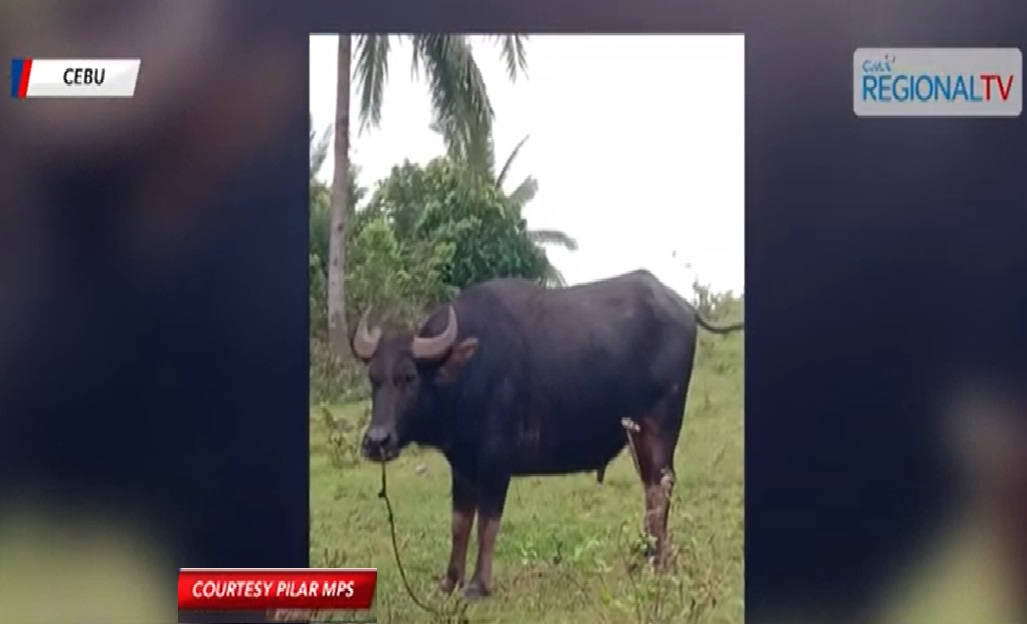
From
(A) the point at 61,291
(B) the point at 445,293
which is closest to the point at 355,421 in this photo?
(B) the point at 445,293

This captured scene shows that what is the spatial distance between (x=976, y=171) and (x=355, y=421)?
4.73 feet

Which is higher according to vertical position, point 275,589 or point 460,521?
point 460,521

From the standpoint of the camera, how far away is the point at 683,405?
265 cm

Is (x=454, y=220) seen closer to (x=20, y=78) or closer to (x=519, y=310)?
(x=519, y=310)

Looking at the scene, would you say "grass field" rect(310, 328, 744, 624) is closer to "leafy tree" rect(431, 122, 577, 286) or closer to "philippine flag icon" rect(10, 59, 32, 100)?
"leafy tree" rect(431, 122, 577, 286)

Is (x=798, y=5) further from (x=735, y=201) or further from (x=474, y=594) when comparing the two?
(x=474, y=594)

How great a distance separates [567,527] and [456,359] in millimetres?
438

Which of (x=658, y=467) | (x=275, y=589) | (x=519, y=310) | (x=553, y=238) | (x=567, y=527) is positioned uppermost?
(x=553, y=238)

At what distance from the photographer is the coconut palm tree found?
8.57 feet

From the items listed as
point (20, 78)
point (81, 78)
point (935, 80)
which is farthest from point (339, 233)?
point (935, 80)

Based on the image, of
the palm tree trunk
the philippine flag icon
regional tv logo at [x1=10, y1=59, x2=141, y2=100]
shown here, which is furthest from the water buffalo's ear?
the philippine flag icon

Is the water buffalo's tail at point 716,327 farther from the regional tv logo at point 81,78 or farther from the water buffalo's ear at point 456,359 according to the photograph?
the regional tv logo at point 81,78

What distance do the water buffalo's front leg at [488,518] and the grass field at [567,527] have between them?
0.02 meters

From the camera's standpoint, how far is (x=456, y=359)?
2662 millimetres
